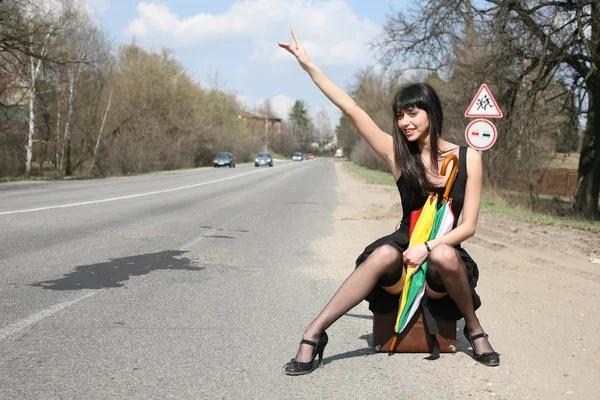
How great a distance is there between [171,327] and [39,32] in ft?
67.2

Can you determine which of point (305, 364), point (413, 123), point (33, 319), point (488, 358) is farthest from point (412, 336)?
point (33, 319)

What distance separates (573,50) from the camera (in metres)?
16.1

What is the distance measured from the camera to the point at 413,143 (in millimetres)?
3785

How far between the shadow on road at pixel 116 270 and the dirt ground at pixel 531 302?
5.86 feet

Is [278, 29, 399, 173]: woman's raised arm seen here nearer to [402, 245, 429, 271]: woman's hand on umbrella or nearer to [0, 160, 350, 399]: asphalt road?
[402, 245, 429, 271]: woman's hand on umbrella

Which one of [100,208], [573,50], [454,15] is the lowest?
[100,208]

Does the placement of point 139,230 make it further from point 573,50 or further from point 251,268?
point 573,50

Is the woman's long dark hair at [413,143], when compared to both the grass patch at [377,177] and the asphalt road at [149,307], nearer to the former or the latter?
the asphalt road at [149,307]

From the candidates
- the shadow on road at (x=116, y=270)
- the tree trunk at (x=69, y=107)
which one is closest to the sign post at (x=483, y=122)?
the shadow on road at (x=116, y=270)

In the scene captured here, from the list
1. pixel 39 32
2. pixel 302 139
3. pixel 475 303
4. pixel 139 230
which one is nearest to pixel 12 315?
pixel 475 303

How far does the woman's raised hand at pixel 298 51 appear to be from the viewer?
3975mm

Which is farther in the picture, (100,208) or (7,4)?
(7,4)

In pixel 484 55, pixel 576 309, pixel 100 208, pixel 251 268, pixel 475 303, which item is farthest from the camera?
pixel 484 55

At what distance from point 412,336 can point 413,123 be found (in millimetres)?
1346
